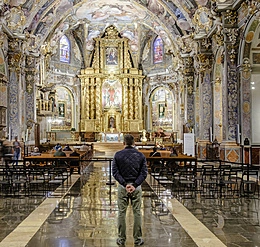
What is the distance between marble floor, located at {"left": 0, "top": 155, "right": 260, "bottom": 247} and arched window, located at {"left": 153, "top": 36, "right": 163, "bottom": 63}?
98.3 ft

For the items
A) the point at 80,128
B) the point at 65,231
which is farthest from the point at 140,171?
the point at 80,128

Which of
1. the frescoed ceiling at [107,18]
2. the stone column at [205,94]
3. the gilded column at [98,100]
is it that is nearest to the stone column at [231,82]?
the frescoed ceiling at [107,18]

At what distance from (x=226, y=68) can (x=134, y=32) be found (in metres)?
23.8

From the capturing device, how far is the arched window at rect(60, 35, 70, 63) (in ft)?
127

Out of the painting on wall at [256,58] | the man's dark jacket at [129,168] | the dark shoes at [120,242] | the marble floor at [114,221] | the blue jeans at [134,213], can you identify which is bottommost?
the marble floor at [114,221]

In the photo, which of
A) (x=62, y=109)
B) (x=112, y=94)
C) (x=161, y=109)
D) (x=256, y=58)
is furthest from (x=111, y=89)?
(x=256, y=58)

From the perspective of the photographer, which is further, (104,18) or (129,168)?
(104,18)

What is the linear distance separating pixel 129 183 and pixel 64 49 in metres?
34.8

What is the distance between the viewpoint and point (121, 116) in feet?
130

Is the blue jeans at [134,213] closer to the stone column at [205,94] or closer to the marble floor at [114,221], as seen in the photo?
the marble floor at [114,221]

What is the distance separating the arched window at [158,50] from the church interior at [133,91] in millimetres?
101

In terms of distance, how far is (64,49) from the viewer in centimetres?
3888

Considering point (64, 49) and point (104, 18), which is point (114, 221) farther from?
point (64, 49)

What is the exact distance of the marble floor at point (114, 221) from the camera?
18.9ft
